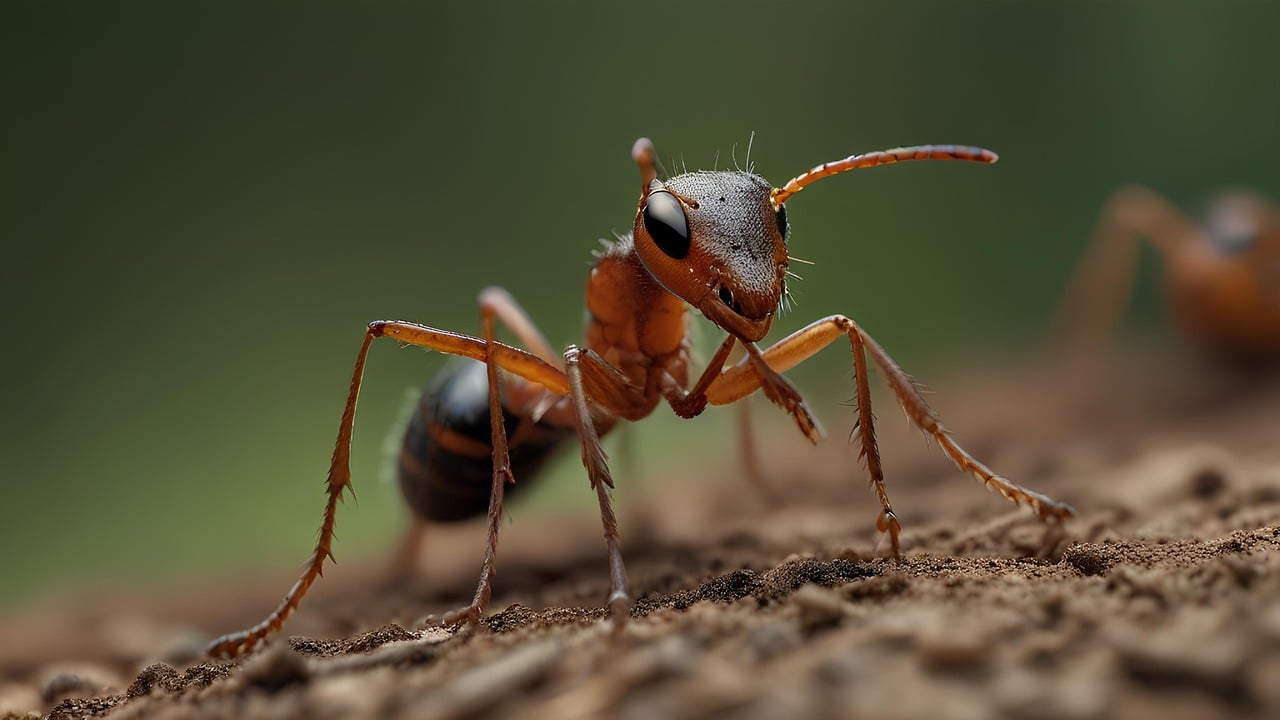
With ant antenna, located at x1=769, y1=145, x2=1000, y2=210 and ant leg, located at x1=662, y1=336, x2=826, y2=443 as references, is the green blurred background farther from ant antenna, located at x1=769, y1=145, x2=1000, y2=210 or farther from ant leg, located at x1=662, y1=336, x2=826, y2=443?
ant antenna, located at x1=769, y1=145, x2=1000, y2=210

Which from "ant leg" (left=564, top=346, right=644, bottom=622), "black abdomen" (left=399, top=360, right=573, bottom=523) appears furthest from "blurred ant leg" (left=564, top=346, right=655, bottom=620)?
"black abdomen" (left=399, top=360, right=573, bottom=523)

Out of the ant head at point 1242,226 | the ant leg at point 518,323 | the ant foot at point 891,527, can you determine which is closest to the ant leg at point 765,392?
the ant foot at point 891,527

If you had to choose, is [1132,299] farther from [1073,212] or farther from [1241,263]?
[1241,263]

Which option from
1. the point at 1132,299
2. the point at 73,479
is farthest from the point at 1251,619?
the point at 1132,299

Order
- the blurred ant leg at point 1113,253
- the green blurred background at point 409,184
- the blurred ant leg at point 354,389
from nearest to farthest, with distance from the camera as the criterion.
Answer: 1. the blurred ant leg at point 354,389
2. the blurred ant leg at point 1113,253
3. the green blurred background at point 409,184

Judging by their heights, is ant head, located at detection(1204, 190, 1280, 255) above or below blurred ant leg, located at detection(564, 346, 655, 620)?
above

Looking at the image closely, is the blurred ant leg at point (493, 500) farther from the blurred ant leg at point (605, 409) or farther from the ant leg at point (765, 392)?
the ant leg at point (765, 392)
